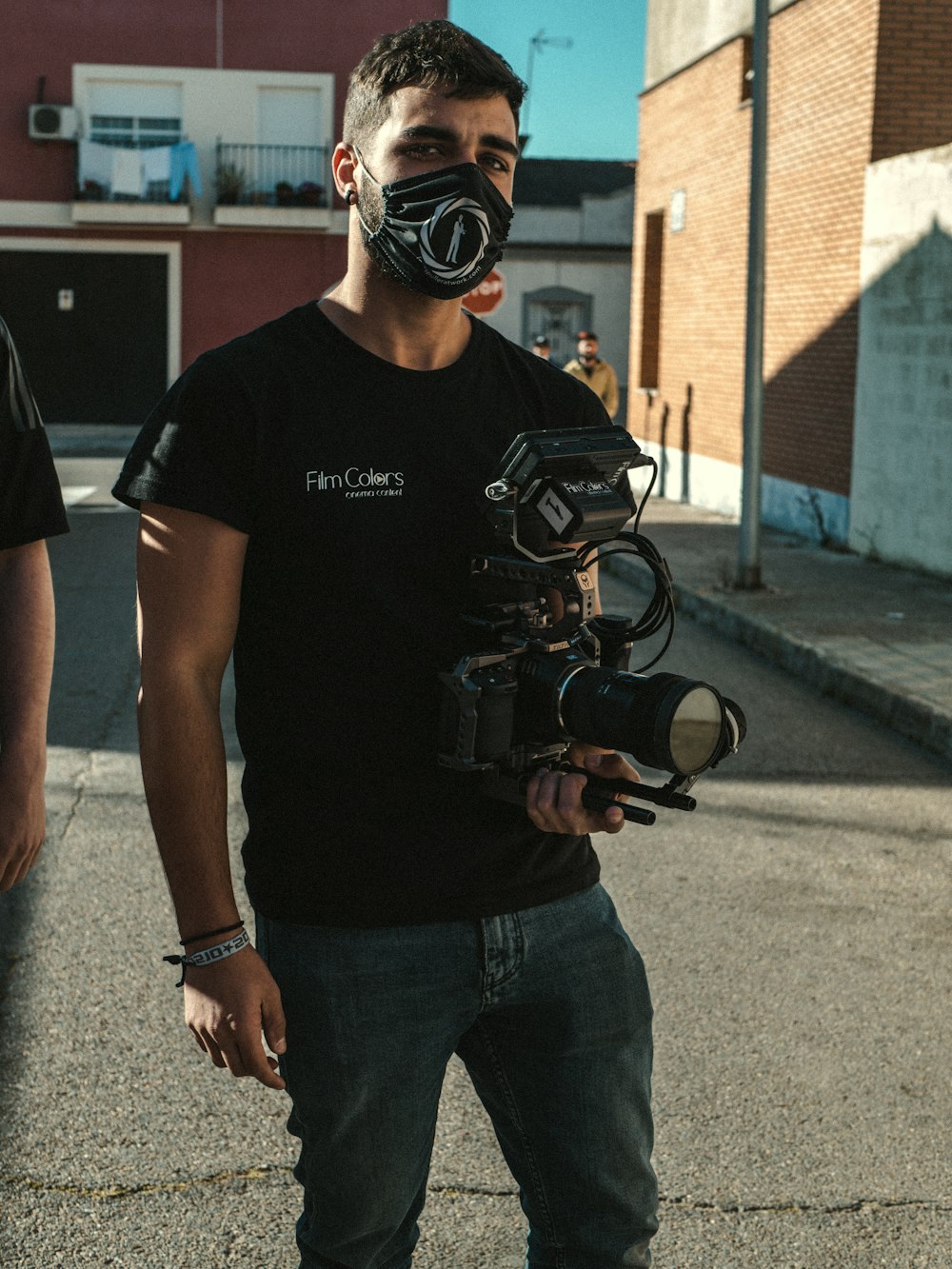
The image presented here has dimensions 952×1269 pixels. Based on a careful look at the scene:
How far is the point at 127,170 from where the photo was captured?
27.8 metres

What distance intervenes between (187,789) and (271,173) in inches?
1109

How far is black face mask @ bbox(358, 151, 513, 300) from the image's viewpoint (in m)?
2.01

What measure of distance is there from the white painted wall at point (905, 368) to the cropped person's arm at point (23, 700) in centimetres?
1066

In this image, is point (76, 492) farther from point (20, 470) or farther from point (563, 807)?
point (563, 807)

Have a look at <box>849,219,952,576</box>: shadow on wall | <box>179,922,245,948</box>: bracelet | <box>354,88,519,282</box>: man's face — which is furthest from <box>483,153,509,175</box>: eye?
<box>849,219,952,576</box>: shadow on wall

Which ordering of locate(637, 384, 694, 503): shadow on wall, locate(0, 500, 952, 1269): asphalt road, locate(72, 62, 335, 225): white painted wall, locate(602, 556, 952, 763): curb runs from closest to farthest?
locate(0, 500, 952, 1269): asphalt road, locate(602, 556, 952, 763): curb, locate(637, 384, 694, 503): shadow on wall, locate(72, 62, 335, 225): white painted wall

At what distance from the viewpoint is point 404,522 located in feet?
6.48

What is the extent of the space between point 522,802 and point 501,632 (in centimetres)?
22

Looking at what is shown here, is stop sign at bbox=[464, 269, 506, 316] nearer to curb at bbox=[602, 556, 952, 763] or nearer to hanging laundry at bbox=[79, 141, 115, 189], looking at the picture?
curb at bbox=[602, 556, 952, 763]

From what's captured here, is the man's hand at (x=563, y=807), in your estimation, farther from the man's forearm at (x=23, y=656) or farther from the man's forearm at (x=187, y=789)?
the man's forearm at (x=23, y=656)

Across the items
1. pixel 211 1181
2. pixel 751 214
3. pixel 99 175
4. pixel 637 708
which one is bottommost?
pixel 211 1181

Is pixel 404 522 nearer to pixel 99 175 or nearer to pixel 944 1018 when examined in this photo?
pixel 944 1018

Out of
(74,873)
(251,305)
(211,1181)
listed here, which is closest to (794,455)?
(74,873)

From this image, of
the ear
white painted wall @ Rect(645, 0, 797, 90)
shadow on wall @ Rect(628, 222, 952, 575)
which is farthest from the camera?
white painted wall @ Rect(645, 0, 797, 90)
